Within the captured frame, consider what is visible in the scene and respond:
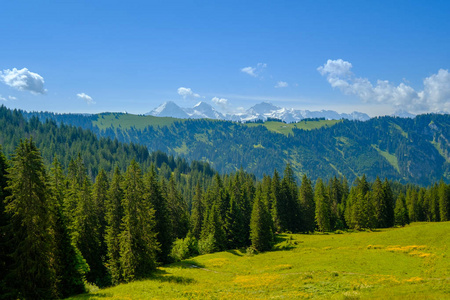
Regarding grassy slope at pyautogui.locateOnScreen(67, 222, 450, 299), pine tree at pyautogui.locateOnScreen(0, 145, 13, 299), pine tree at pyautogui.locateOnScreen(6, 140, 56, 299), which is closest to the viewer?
pine tree at pyautogui.locateOnScreen(0, 145, 13, 299)

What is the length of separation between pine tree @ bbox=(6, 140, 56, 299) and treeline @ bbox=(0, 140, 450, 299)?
0.29 ft

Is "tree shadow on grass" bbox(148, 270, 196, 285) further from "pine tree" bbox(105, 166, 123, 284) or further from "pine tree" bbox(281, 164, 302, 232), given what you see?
"pine tree" bbox(281, 164, 302, 232)

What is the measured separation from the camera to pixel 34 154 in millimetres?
30250

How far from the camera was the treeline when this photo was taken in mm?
28859

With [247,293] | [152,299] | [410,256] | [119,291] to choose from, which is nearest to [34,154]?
[119,291]

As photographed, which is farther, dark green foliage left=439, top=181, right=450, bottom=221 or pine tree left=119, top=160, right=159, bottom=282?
dark green foliage left=439, top=181, right=450, bottom=221

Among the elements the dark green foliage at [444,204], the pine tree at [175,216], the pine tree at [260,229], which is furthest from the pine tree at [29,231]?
the dark green foliage at [444,204]

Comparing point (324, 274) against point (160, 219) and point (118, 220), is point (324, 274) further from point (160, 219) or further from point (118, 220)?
point (118, 220)

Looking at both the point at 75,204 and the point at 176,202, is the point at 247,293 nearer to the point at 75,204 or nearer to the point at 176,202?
the point at 75,204

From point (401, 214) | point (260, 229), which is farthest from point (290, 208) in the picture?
point (401, 214)

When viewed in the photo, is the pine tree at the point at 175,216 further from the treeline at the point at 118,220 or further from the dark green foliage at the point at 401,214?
the dark green foliage at the point at 401,214

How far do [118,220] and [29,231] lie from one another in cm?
1979

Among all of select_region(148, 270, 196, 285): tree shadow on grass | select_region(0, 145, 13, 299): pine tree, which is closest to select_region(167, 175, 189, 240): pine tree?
select_region(148, 270, 196, 285): tree shadow on grass

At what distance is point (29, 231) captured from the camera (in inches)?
1119
